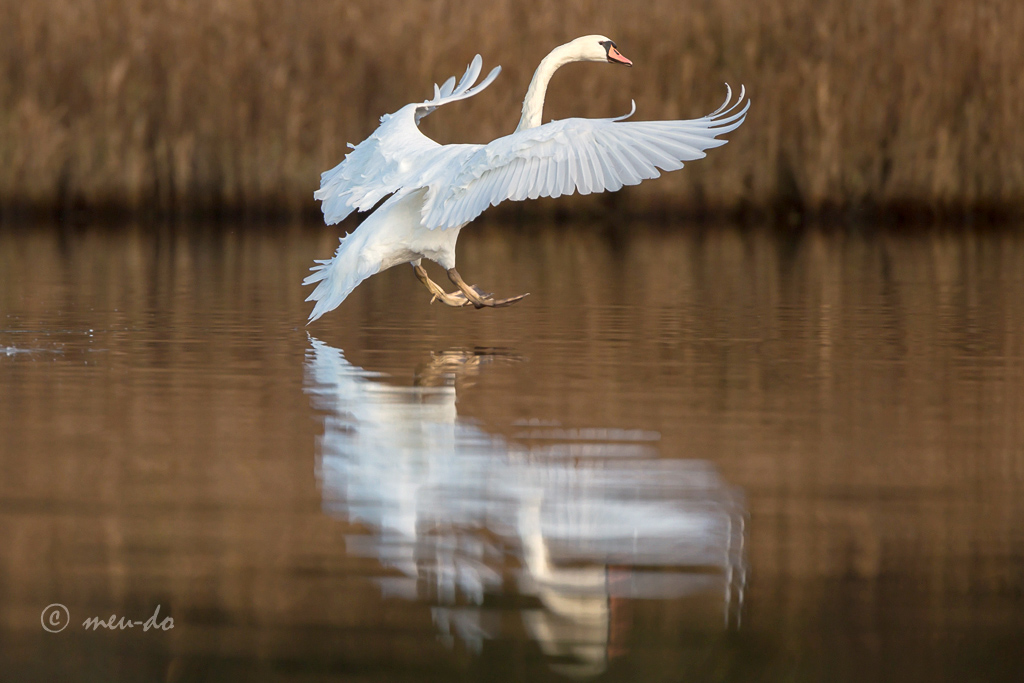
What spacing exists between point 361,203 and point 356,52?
8.66 metres

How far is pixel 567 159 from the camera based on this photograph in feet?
23.0

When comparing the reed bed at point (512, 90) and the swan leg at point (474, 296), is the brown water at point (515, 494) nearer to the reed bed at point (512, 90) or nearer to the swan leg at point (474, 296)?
the swan leg at point (474, 296)

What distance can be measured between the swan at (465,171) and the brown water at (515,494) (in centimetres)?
46

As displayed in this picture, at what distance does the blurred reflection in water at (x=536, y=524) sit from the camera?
3348 mm

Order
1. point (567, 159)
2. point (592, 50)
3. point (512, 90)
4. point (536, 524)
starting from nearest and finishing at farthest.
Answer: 1. point (536, 524)
2. point (567, 159)
3. point (592, 50)
4. point (512, 90)

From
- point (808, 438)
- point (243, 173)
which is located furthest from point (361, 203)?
point (243, 173)

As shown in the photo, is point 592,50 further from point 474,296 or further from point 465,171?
point 465,171

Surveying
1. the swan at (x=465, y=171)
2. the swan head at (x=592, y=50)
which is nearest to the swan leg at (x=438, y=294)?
the swan at (x=465, y=171)

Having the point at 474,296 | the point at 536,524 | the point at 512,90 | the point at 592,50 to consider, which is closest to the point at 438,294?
the point at 474,296

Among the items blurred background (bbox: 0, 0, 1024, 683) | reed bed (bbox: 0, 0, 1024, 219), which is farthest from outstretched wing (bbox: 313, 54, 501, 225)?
reed bed (bbox: 0, 0, 1024, 219)

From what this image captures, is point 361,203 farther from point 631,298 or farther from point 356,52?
point 356,52

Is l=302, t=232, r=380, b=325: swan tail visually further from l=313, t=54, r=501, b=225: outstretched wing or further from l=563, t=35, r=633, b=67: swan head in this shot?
l=563, t=35, r=633, b=67: swan head

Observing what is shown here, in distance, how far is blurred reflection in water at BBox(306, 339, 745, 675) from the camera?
3348 mm

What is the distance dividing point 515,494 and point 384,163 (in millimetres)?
4085
